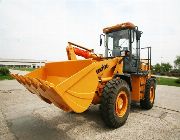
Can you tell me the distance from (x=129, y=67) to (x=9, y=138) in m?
3.97

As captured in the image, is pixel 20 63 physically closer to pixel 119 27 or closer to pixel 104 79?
pixel 119 27

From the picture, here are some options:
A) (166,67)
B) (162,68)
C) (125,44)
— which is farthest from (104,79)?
(166,67)

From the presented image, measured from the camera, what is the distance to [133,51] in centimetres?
669

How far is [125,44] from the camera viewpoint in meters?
6.60

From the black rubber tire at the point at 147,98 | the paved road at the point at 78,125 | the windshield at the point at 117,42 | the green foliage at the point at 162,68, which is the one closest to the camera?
the paved road at the point at 78,125

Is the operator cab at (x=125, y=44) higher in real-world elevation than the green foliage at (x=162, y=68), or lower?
higher

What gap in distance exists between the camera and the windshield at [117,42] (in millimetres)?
6598

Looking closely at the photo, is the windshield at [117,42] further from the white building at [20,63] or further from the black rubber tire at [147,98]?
the white building at [20,63]

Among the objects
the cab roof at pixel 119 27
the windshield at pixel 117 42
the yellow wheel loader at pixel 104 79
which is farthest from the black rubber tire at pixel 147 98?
the cab roof at pixel 119 27

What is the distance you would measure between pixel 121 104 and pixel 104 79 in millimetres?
831

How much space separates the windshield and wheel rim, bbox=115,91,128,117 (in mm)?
1729

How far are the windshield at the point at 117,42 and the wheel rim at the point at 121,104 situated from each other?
173 centimetres

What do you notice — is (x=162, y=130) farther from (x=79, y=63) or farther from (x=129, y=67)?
(x=79, y=63)

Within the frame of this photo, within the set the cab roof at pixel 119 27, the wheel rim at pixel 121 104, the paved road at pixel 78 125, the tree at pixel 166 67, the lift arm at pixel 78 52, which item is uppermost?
the cab roof at pixel 119 27
